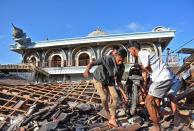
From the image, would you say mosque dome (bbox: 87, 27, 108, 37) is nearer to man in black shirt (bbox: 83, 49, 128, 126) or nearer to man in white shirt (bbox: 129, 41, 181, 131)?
man in black shirt (bbox: 83, 49, 128, 126)

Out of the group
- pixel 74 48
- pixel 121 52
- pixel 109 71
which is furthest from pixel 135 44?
pixel 74 48

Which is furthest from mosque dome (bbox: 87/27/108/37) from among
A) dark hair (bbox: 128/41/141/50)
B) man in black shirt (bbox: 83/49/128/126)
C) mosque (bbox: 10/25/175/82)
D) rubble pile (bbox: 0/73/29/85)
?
dark hair (bbox: 128/41/141/50)

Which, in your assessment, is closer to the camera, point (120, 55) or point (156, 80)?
point (156, 80)

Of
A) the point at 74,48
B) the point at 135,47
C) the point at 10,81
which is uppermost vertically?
the point at 74,48

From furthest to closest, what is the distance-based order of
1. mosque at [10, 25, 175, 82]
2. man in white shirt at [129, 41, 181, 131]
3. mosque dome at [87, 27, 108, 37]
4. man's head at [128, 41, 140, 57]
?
mosque dome at [87, 27, 108, 37] → mosque at [10, 25, 175, 82] → man's head at [128, 41, 140, 57] → man in white shirt at [129, 41, 181, 131]

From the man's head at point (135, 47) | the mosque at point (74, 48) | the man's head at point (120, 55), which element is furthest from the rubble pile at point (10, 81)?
the mosque at point (74, 48)

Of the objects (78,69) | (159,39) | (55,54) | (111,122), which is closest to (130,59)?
(159,39)

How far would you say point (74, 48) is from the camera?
1627 centimetres

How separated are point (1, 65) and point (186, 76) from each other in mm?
16032

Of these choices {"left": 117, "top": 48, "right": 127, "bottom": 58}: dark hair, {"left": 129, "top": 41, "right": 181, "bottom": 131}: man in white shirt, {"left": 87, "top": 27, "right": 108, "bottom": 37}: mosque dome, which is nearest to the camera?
{"left": 129, "top": 41, "right": 181, "bottom": 131}: man in white shirt

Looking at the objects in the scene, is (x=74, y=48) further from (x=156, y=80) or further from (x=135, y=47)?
(x=156, y=80)

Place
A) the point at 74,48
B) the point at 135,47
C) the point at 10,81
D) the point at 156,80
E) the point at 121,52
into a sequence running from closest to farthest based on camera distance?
the point at 156,80
the point at 135,47
the point at 121,52
the point at 10,81
the point at 74,48

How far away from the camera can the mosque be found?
1478 centimetres

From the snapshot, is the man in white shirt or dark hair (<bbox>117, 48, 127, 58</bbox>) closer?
the man in white shirt
